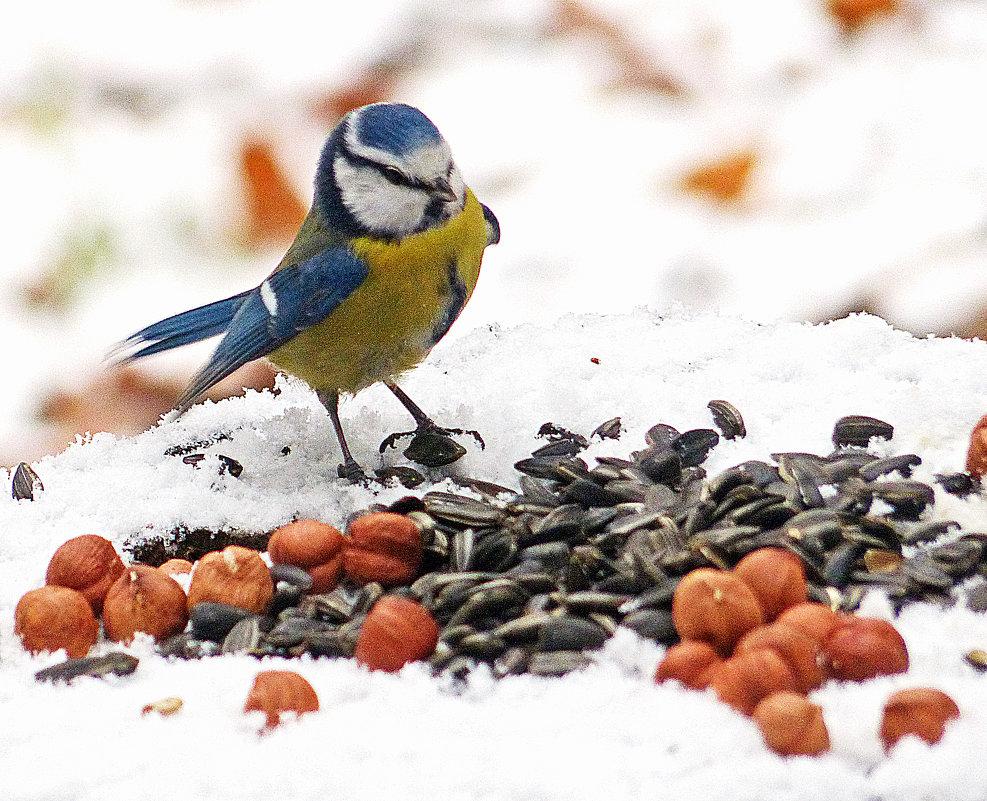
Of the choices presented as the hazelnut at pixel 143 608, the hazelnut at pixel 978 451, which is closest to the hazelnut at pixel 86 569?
the hazelnut at pixel 143 608

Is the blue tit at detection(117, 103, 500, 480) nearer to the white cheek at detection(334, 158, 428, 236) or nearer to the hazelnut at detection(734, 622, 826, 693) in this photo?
the white cheek at detection(334, 158, 428, 236)

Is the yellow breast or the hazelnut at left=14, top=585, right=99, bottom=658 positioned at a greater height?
the yellow breast

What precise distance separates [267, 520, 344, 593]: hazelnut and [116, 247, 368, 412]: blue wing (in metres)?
0.43

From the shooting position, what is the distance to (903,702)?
0.99 metres

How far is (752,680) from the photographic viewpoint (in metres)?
1.05

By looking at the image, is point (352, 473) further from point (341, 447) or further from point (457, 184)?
point (457, 184)

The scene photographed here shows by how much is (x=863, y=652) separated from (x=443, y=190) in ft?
3.05

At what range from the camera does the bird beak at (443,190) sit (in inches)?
68.4

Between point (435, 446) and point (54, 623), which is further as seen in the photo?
point (435, 446)

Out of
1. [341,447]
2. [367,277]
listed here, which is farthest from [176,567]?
[367,277]

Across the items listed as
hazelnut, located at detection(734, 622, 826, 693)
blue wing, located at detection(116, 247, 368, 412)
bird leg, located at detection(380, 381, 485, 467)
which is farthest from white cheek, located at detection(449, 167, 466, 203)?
hazelnut, located at detection(734, 622, 826, 693)

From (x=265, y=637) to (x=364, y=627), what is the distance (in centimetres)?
16

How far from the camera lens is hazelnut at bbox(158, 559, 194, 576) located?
158 cm

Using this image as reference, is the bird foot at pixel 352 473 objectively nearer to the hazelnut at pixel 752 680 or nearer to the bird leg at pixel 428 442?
the bird leg at pixel 428 442
